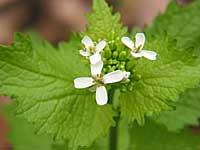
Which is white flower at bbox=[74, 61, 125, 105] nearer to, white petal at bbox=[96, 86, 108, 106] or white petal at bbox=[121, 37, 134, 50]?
white petal at bbox=[96, 86, 108, 106]

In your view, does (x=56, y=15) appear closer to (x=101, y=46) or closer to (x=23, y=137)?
(x=23, y=137)

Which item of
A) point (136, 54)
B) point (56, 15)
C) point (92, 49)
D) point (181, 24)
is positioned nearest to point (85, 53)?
point (92, 49)

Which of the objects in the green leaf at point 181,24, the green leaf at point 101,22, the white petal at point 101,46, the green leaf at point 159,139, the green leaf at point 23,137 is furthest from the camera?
the green leaf at point 23,137

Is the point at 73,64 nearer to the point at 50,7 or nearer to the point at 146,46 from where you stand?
the point at 146,46

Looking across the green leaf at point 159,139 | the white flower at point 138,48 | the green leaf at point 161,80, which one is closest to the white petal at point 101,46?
the white flower at point 138,48

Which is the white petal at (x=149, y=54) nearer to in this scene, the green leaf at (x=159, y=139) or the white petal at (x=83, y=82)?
the white petal at (x=83, y=82)

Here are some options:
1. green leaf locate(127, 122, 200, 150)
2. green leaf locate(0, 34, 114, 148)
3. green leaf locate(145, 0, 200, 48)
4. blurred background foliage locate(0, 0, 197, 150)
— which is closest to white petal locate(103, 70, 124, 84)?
green leaf locate(0, 34, 114, 148)
